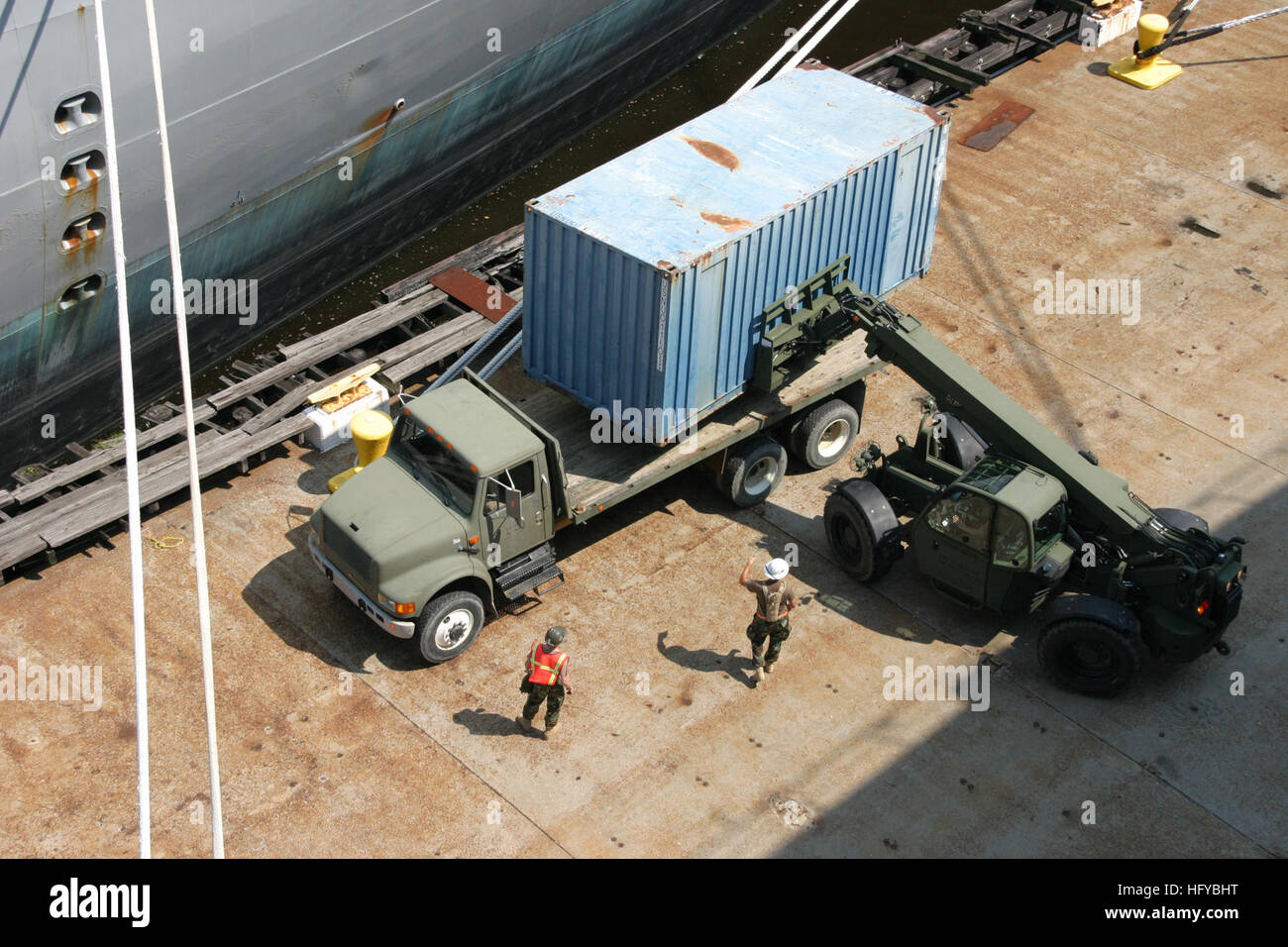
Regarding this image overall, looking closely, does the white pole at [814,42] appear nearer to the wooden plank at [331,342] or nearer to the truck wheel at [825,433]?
the truck wheel at [825,433]

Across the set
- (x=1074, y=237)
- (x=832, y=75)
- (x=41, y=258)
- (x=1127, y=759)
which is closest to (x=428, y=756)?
(x=1127, y=759)

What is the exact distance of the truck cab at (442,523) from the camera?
1188 cm

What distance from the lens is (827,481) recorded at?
14.7m

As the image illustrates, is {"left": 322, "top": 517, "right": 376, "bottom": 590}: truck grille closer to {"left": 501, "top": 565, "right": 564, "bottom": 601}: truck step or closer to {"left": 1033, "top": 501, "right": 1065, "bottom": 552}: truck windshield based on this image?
{"left": 501, "top": 565, "right": 564, "bottom": 601}: truck step

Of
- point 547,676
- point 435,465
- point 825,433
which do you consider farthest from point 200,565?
point 825,433

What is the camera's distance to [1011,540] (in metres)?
12.1

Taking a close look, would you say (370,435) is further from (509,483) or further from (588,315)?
(588,315)

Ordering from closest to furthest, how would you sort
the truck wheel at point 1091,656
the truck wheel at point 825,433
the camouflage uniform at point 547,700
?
the camouflage uniform at point 547,700 < the truck wheel at point 1091,656 < the truck wheel at point 825,433

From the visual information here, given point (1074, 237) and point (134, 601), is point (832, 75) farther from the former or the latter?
point (134, 601)

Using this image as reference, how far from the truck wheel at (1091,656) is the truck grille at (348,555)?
6.05 m

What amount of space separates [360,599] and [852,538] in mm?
4777

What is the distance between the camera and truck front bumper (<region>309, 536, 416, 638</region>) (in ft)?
38.9

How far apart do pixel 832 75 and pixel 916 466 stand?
4752 millimetres

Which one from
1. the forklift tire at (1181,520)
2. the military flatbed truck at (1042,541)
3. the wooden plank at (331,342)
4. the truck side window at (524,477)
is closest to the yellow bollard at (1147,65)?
the military flatbed truck at (1042,541)
